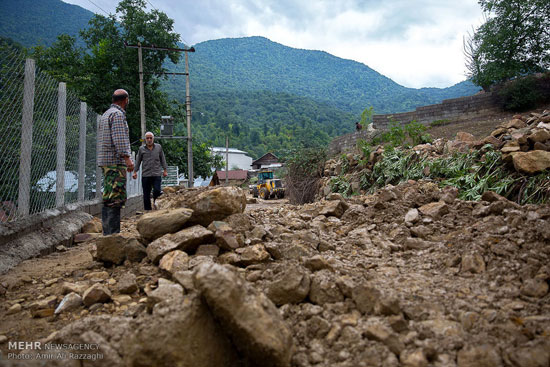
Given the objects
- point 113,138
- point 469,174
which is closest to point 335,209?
point 469,174

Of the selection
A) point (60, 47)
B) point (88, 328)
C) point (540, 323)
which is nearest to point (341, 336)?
point (540, 323)

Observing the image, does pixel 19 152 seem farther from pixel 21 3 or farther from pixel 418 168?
pixel 21 3

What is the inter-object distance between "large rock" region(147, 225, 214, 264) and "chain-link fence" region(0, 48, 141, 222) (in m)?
1.76

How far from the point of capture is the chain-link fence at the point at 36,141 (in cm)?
305

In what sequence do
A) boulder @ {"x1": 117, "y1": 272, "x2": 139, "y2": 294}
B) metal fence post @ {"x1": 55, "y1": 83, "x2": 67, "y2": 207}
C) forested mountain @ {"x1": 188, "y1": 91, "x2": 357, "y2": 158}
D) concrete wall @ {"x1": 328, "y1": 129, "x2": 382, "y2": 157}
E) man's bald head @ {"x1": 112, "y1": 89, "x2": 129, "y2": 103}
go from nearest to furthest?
boulder @ {"x1": 117, "y1": 272, "x2": 139, "y2": 294}, man's bald head @ {"x1": 112, "y1": 89, "x2": 129, "y2": 103}, metal fence post @ {"x1": 55, "y1": 83, "x2": 67, "y2": 207}, concrete wall @ {"x1": 328, "y1": 129, "x2": 382, "y2": 157}, forested mountain @ {"x1": 188, "y1": 91, "x2": 357, "y2": 158}

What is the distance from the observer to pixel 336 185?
778cm

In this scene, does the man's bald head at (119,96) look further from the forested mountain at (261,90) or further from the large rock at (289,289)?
the forested mountain at (261,90)

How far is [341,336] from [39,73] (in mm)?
4237

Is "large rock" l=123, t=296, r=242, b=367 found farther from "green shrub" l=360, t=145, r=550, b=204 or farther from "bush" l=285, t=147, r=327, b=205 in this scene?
"bush" l=285, t=147, r=327, b=205

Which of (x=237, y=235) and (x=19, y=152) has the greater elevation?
(x=19, y=152)

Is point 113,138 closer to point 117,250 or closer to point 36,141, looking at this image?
point 36,141

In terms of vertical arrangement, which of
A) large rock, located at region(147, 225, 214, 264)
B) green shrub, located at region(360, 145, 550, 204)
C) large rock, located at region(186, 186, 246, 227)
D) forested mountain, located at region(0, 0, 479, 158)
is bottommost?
large rock, located at region(147, 225, 214, 264)

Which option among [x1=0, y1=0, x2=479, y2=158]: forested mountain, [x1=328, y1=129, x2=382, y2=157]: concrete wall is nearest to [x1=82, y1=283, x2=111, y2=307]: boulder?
[x1=328, y1=129, x2=382, y2=157]: concrete wall

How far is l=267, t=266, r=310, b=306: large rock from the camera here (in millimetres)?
1662
